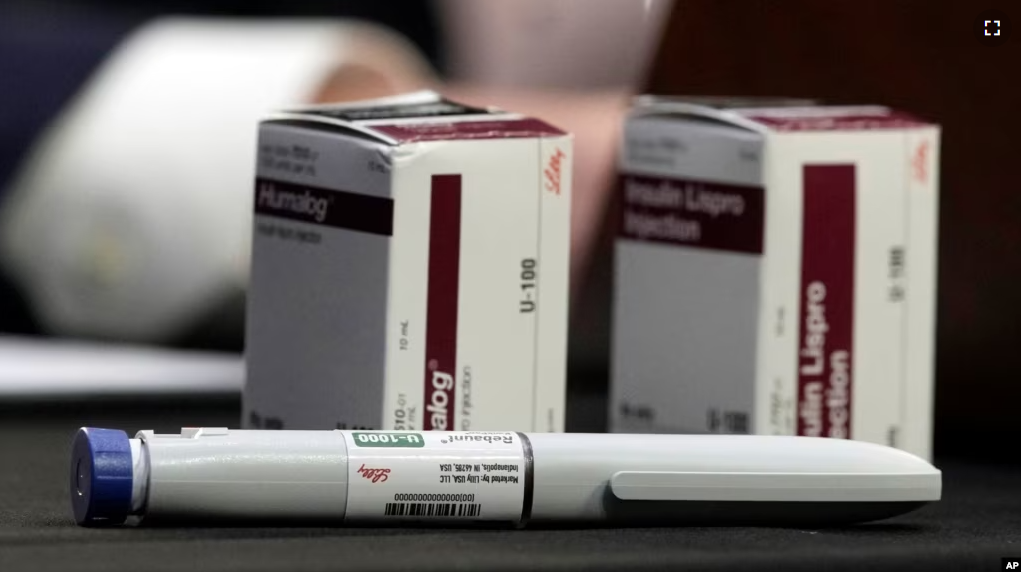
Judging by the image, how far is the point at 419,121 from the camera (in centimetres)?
83

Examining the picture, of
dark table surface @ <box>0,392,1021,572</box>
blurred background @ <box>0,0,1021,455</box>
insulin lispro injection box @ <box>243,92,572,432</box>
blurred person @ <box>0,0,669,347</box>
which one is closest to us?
dark table surface @ <box>0,392,1021,572</box>

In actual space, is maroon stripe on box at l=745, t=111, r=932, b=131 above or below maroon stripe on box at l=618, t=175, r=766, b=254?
above

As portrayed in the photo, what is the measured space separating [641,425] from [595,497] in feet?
0.71

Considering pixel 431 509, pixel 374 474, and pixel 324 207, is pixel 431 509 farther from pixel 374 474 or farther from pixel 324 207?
pixel 324 207

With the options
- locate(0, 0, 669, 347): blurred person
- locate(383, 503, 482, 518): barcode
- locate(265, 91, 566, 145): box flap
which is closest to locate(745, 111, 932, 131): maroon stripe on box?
locate(265, 91, 566, 145): box flap

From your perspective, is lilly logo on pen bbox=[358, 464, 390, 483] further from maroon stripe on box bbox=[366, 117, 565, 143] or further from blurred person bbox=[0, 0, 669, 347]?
blurred person bbox=[0, 0, 669, 347]

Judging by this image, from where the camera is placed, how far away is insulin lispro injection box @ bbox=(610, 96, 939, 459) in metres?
0.87

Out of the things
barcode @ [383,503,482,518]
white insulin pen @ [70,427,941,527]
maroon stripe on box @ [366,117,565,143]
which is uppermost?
maroon stripe on box @ [366,117,565,143]

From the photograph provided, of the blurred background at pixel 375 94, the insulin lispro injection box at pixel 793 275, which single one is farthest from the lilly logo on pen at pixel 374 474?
the blurred background at pixel 375 94

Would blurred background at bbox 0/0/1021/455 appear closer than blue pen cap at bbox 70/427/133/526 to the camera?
No

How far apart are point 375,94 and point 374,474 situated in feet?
2.62

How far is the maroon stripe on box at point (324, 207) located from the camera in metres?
0.79

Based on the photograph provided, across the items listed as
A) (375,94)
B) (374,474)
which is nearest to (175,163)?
(375,94)

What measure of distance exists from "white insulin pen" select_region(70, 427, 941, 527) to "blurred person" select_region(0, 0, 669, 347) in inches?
24.3
